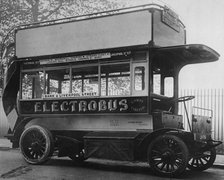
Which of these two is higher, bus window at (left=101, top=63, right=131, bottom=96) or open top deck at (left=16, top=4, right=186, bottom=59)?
open top deck at (left=16, top=4, right=186, bottom=59)

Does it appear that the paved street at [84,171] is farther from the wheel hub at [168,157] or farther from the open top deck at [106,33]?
the open top deck at [106,33]

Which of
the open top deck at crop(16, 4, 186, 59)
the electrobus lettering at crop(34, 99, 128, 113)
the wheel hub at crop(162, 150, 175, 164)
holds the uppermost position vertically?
the open top deck at crop(16, 4, 186, 59)

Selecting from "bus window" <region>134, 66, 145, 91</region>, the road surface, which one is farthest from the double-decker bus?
the road surface

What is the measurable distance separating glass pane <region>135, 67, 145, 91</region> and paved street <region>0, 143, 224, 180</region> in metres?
1.94

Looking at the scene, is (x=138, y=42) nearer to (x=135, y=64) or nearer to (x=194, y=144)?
(x=135, y=64)

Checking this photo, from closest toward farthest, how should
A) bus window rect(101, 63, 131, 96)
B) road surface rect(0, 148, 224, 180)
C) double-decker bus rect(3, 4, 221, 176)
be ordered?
road surface rect(0, 148, 224, 180)
double-decker bus rect(3, 4, 221, 176)
bus window rect(101, 63, 131, 96)

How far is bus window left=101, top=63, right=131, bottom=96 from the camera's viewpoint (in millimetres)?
9508

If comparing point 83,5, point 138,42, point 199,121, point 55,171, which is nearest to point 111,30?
point 138,42

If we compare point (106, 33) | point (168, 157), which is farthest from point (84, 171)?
point (106, 33)

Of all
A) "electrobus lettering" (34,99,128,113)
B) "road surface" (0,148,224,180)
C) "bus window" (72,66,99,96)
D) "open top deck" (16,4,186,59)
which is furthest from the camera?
"bus window" (72,66,99,96)

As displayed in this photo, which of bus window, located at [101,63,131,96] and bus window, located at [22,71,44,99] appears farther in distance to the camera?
bus window, located at [22,71,44,99]

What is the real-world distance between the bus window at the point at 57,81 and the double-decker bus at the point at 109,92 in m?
0.03

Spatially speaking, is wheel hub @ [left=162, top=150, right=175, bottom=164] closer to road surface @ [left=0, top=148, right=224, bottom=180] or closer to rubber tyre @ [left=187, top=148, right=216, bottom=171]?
road surface @ [left=0, top=148, right=224, bottom=180]

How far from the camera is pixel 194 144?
8383mm
